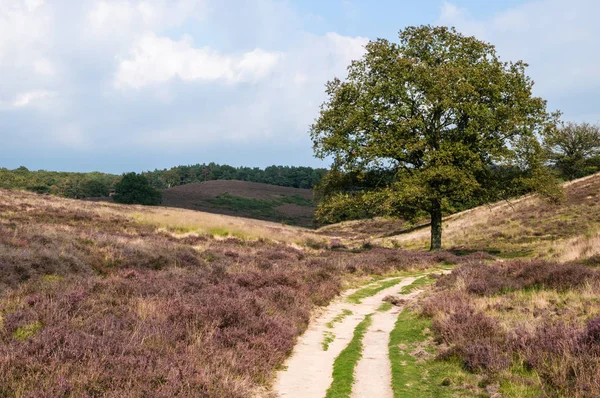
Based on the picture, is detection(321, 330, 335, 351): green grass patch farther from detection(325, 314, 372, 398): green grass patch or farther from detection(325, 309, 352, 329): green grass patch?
detection(325, 309, 352, 329): green grass patch

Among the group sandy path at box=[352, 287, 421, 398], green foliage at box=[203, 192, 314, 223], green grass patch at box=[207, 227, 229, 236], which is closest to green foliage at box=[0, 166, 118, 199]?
green foliage at box=[203, 192, 314, 223]

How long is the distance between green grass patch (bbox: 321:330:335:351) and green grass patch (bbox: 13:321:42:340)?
5899 mm

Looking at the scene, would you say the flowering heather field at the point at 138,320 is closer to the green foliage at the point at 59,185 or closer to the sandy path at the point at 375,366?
the sandy path at the point at 375,366

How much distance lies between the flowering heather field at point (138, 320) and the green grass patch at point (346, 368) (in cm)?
115

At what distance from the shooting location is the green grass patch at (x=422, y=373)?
7.44 meters

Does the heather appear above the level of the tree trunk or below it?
below

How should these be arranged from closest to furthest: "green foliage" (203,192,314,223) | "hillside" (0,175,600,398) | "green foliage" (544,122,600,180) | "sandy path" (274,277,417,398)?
"hillside" (0,175,600,398) < "sandy path" (274,277,417,398) < "green foliage" (544,122,600,180) < "green foliage" (203,192,314,223)

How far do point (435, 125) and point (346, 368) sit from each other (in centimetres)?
2567

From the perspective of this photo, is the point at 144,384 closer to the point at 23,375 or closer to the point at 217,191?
the point at 23,375

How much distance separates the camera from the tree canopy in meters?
28.5

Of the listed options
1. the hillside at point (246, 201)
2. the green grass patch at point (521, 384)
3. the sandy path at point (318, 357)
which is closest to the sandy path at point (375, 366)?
the sandy path at point (318, 357)

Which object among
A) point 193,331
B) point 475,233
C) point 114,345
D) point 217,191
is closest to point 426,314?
point 193,331

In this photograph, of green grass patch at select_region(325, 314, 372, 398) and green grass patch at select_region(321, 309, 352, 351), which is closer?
green grass patch at select_region(325, 314, 372, 398)

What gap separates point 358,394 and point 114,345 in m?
4.10
